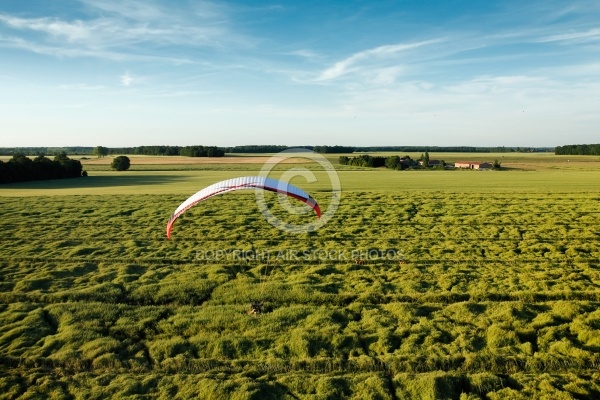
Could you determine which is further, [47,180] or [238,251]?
[47,180]

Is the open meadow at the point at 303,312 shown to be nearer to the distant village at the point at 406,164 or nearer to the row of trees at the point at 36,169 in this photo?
the row of trees at the point at 36,169

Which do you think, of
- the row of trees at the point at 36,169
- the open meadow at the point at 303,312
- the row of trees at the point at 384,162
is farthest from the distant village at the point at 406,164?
the open meadow at the point at 303,312

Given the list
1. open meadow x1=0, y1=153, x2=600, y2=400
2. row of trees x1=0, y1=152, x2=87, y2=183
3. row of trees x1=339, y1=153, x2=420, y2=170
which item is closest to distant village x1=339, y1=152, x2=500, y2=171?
row of trees x1=339, y1=153, x2=420, y2=170

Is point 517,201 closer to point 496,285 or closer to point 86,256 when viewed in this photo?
point 496,285

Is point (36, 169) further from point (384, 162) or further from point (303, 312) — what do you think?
point (384, 162)

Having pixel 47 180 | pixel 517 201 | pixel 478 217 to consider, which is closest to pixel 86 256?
pixel 478 217

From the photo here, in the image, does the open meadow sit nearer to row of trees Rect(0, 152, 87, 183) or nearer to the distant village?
row of trees Rect(0, 152, 87, 183)

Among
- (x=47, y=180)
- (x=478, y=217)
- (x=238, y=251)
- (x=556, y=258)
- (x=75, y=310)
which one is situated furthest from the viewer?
(x=47, y=180)

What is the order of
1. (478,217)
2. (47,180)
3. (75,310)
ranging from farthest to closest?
(47,180) → (478,217) → (75,310)
